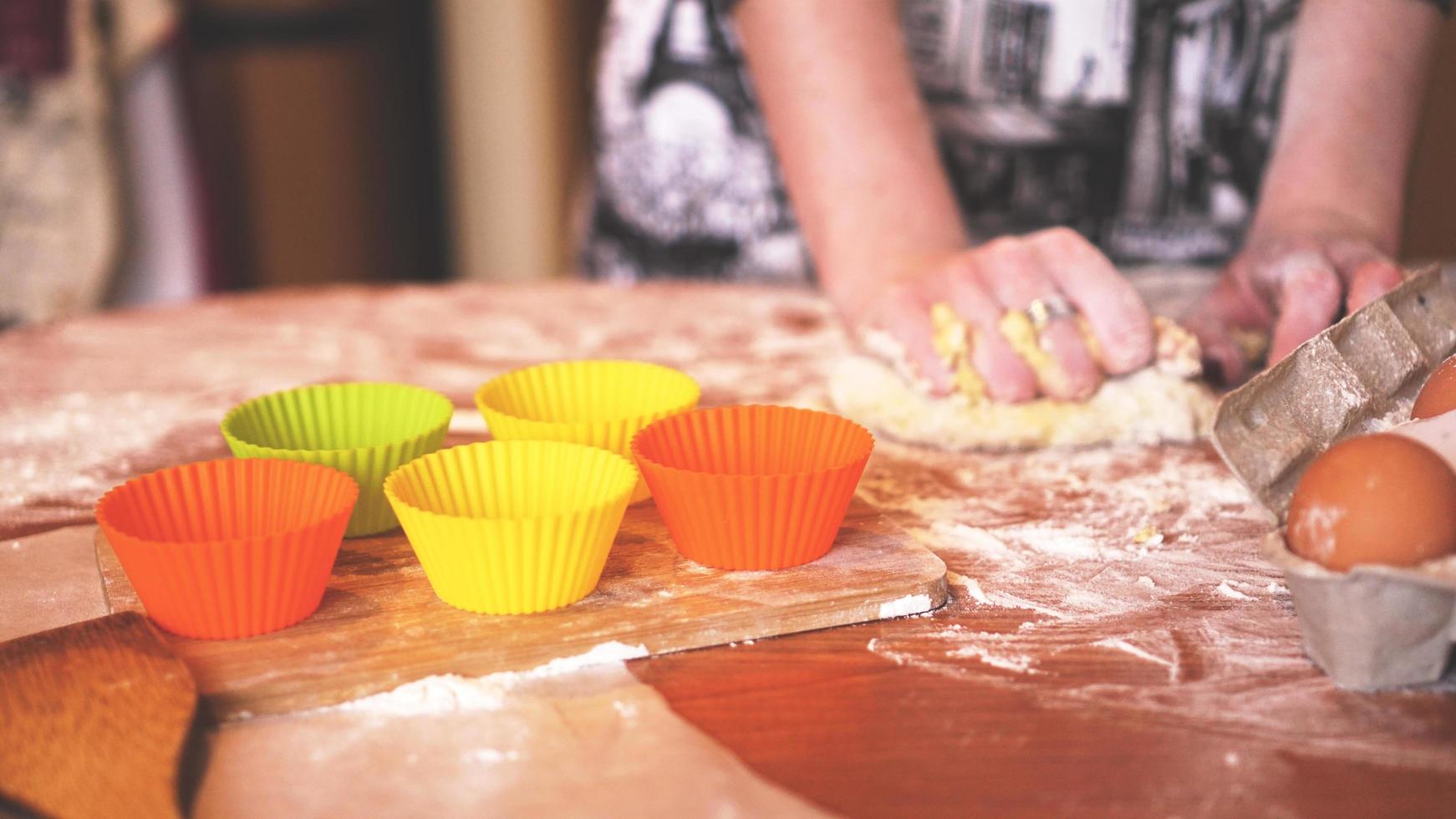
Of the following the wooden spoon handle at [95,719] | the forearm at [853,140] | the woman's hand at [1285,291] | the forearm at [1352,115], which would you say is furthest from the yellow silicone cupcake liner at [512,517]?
the forearm at [1352,115]

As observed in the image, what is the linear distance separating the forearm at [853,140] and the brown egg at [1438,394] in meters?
0.59

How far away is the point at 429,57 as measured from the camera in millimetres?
3607

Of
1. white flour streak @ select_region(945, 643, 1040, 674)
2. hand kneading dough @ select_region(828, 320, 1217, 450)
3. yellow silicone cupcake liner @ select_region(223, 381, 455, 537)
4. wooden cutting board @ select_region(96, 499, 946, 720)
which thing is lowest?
white flour streak @ select_region(945, 643, 1040, 674)

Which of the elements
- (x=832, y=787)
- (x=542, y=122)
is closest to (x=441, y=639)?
(x=832, y=787)

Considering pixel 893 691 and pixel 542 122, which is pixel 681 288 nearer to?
pixel 893 691

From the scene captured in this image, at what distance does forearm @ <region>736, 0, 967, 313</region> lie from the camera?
133 cm

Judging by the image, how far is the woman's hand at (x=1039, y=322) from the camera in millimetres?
1112

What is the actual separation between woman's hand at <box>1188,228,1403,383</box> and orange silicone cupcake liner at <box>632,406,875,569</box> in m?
0.50

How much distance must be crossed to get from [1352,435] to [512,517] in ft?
1.93

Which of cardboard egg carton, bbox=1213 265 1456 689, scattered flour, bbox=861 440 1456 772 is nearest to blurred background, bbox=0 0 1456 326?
scattered flour, bbox=861 440 1456 772

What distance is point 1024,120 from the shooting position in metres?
1.67

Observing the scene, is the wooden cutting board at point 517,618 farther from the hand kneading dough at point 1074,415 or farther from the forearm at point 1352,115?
the forearm at point 1352,115

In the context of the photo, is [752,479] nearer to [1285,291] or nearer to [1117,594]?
[1117,594]

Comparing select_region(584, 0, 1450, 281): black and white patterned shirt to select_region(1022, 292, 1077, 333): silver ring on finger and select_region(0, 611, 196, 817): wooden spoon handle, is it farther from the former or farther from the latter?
select_region(0, 611, 196, 817): wooden spoon handle
